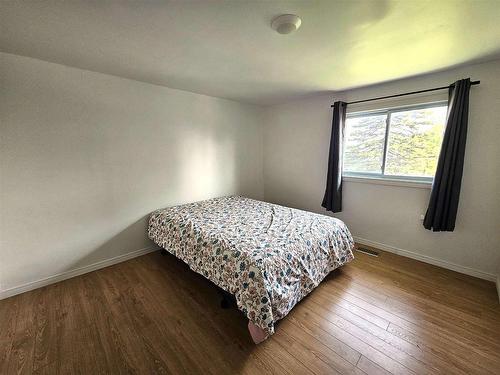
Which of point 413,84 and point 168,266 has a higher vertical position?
point 413,84

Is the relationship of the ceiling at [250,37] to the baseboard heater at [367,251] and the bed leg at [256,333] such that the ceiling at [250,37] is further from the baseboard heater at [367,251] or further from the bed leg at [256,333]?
the baseboard heater at [367,251]

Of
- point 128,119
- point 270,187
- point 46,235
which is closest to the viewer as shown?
point 46,235

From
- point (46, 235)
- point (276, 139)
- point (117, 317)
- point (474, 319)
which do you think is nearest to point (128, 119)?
point (46, 235)

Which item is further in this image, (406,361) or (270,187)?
(270,187)

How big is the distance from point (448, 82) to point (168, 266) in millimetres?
3803

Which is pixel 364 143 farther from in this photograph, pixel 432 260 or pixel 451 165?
Answer: pixel 432 260

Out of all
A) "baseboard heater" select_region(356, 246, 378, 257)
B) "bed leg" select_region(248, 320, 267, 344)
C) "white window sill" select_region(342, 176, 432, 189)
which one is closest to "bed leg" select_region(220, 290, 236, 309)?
"bed leg" select_region(248, 320, 267, 344)

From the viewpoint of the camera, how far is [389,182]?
2650mm

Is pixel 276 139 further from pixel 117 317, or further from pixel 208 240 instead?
pixel 117 317

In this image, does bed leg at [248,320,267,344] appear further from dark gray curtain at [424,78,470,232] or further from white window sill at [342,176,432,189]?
white window sill at [342,176,432,189]

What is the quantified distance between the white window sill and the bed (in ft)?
3.12

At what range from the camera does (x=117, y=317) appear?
1689mm

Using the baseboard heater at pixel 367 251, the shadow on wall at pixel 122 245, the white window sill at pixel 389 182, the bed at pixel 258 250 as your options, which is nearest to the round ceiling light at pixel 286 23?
the bed at pixel 258 250

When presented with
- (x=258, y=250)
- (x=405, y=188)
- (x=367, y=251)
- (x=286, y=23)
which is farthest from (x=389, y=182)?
(x=286, y=23)
